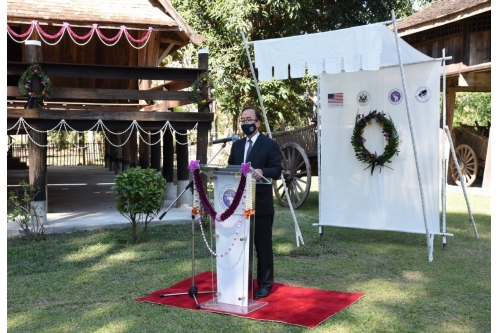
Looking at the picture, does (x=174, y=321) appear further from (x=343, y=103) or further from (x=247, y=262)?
(x=343, y=103)

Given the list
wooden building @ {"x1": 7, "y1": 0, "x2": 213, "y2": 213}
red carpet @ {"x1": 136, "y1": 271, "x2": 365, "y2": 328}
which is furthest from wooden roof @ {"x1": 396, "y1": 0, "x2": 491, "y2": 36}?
red carpet @ {"x1": 136, "y1": 271, "x2": 365, "y2": 328}

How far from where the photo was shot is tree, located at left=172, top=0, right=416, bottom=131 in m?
19.1

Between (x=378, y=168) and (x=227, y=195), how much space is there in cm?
398

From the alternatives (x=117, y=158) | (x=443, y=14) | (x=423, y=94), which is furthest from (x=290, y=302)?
(x=117, y=158)

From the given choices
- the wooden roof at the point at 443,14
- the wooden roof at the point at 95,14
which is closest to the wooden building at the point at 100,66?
the wooden roof at the point at 95,14

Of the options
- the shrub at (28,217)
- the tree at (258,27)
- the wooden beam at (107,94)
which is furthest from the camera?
the tree at (258,27)

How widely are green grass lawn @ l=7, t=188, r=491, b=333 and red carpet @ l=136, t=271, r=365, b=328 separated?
0.12 meters

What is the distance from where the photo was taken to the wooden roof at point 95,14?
36.6 feet

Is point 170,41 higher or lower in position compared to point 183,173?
higher

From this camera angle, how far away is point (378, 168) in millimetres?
9320

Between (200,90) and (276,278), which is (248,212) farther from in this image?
(200,90)

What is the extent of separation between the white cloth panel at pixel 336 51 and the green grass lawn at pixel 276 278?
259cm

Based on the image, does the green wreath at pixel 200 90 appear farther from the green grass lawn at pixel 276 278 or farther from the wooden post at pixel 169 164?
the wooden post at pixel 169 164

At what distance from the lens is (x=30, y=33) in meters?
11.4
